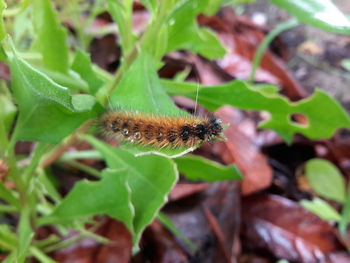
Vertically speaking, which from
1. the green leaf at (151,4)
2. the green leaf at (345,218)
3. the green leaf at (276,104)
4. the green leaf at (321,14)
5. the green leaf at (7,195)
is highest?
the green leaf at (321,14)

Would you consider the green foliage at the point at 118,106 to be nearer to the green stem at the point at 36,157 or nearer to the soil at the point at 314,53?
the green stem at the point at 36,157

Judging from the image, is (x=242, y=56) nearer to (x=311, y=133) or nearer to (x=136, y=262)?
(x=311, y=133)

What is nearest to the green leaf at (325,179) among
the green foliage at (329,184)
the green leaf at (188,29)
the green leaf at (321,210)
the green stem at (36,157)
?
the green foliage at (329,184)

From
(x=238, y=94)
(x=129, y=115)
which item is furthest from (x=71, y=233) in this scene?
(x=238, y=94)

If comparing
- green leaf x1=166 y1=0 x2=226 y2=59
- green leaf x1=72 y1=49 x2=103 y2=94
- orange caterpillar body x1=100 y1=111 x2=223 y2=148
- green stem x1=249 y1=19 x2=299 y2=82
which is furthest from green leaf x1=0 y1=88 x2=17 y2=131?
green stem x1=249 y1=19 x2=299 y2=82

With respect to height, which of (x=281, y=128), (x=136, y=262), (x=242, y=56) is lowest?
(x=136, y=262)

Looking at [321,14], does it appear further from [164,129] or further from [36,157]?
[36,157]

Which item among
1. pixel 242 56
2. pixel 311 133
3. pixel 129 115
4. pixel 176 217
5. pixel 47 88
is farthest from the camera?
pixel 242 56
